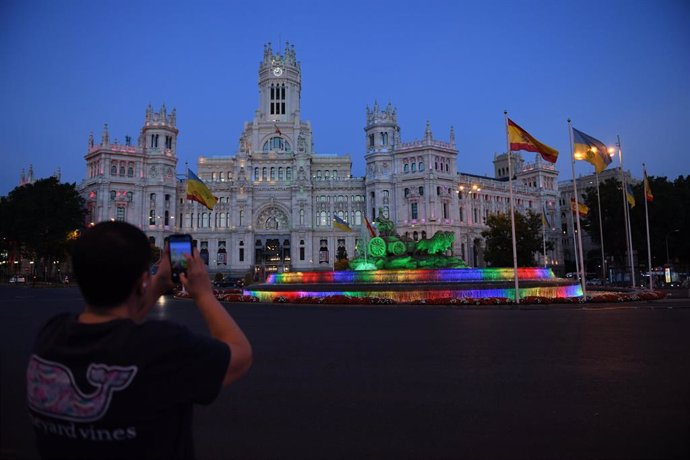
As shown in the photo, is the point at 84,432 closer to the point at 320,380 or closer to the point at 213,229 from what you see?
the point at 320,380

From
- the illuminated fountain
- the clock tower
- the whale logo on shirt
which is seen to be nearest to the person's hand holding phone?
the whale logo on shirt

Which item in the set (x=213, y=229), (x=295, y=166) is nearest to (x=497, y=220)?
(x=295, y=166)

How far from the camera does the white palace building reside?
311ft

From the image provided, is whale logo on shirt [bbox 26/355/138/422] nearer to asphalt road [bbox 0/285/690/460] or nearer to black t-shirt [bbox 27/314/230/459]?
black t-shirt [bbox 27/314/230/459]

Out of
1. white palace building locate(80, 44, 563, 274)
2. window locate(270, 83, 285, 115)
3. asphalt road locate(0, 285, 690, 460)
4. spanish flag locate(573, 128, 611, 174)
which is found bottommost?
asphalt road locate(0, 285, 690, 460)

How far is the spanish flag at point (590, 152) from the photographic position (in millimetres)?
33125

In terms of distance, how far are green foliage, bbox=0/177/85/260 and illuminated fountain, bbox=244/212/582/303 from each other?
5660cm

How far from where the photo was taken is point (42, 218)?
82.8 metres

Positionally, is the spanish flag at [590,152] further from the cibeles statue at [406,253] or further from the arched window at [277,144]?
the arched window at [277,144]

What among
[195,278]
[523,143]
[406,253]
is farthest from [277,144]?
[195,278]

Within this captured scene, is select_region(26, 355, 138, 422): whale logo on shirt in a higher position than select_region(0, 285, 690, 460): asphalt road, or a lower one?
higher

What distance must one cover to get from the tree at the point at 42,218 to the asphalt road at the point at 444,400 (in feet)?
254

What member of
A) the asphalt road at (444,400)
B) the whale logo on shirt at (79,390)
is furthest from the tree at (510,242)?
the whale logo on shirt at (79,390)

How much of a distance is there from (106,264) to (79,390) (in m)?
0.61
